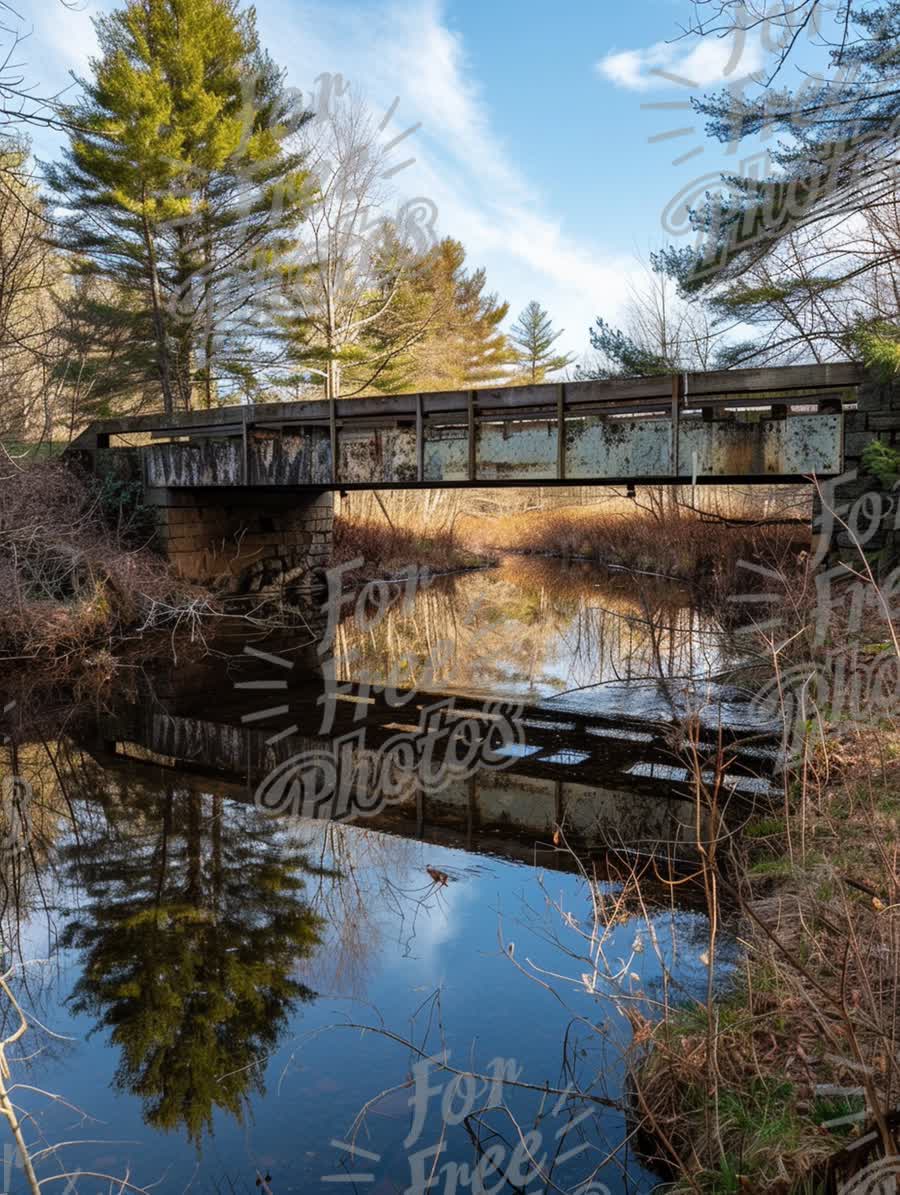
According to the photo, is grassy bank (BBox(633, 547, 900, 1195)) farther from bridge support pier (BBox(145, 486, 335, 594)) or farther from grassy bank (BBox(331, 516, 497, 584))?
grassy bank (BBox(331, 516, 497, 584))

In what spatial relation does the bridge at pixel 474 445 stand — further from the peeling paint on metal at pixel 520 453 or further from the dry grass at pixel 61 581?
the dry grass at pixel 61 581

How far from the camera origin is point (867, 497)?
402 inches

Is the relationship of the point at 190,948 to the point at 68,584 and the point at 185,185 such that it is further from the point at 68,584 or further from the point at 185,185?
the point at 185,185

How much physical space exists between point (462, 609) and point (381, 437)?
4647 millimetres

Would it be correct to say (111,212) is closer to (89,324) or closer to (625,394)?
(89,324)

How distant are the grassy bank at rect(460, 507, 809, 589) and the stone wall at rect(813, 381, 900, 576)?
911 mm

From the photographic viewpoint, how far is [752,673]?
424 inches

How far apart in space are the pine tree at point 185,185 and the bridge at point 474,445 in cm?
707

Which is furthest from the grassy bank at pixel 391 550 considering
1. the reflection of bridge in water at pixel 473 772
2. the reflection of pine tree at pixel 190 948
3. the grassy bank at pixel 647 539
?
the reflection of pine tree at pixel 190 948

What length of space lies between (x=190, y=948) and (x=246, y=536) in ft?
47.3

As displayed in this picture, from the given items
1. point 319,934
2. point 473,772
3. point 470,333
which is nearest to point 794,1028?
point 319,934

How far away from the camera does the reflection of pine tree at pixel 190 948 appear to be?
4.06m

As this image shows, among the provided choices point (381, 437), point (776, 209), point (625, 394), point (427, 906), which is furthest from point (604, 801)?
point (381, 437)

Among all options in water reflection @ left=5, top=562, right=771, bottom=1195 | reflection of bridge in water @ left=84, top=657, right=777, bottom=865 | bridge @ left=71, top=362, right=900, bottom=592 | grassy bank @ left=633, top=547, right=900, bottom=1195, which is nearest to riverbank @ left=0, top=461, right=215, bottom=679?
bridge @ left=71, top=362, right=900, bottom=592
